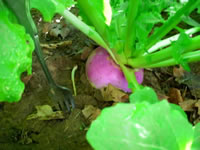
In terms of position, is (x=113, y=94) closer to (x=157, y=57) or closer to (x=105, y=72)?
(x=105, y=72)

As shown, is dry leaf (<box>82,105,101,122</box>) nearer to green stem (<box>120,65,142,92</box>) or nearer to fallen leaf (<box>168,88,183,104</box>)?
green stem (<box>120,65,142,92</box>)

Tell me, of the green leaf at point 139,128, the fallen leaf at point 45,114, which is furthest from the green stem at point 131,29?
the green leaf at point 139,128

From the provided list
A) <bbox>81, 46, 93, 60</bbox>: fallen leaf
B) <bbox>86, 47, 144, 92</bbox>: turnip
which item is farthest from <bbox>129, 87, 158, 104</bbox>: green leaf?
<bbox>81, 46, 93, 60</bbox>: fallen leaf

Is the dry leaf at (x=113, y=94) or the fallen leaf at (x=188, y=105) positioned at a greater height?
the dry leaf at (x=113, y=94)

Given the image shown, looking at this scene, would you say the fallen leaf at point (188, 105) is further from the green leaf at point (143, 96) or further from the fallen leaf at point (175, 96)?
the green leaf at point (143, 96)

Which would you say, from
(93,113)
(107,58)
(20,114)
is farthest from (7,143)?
(107,58)

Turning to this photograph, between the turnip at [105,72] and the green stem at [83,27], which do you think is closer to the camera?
the green stem at [83,27]
